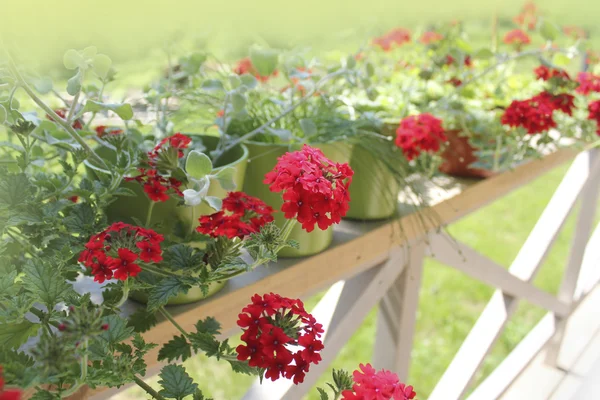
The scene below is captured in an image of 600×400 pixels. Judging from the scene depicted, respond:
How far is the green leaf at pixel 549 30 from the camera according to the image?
966 mm

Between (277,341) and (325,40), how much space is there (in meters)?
0.79

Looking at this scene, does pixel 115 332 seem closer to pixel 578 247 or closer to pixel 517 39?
pixel 517 39

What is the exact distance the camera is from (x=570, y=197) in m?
1.44

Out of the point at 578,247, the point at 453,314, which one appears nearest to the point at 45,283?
the point at 578,247

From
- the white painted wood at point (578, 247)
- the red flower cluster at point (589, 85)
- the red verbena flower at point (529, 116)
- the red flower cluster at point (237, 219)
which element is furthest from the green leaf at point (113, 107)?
the white painted wood at point (578, 247)

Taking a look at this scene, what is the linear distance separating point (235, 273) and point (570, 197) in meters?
1.22

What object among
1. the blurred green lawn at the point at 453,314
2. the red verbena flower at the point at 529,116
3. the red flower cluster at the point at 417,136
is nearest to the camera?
the red flower cluster at the point at 417,136

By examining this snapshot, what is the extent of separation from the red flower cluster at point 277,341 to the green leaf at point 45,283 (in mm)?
141

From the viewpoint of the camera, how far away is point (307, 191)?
16.2 inches

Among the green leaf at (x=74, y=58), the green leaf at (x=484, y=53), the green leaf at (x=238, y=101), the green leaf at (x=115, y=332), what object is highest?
the green leaf at (x=74, y=58)

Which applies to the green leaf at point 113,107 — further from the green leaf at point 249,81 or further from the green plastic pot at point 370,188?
the green plastic pot at point 370,188

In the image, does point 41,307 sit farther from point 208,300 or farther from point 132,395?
point 132,395

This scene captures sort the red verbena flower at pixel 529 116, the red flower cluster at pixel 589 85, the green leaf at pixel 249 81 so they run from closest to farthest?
the green leaf at pixel 249 81 → the red verbena flower at pixel 529 116 → the red flower cluster at pixel 589 85

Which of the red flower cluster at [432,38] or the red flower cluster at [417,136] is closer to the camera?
the red flower cluster at [417,136]
